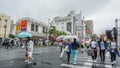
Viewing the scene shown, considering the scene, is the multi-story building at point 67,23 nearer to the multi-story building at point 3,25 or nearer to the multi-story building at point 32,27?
the multi-story building at point 32,27

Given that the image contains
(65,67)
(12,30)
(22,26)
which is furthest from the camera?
(12,30)

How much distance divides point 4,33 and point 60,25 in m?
60.9

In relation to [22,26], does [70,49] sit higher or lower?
lower

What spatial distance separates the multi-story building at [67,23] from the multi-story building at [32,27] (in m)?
40.1

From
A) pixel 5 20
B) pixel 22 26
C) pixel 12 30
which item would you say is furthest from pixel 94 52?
pixel 12 30

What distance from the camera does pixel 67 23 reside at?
10088 centimetres

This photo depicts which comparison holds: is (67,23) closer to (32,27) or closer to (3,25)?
(32,27)

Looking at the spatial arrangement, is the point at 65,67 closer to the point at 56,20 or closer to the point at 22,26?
the point at 22,26

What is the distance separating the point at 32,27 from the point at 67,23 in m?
52.0

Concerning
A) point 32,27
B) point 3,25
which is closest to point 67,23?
point 32,27

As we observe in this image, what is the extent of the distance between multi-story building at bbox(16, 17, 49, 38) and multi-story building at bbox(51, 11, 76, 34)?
132ft

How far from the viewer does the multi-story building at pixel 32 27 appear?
1884 inches

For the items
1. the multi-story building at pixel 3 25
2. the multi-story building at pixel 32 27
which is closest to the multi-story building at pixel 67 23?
the multi-story building at pixel 32 27

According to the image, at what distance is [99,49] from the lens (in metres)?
11.5
